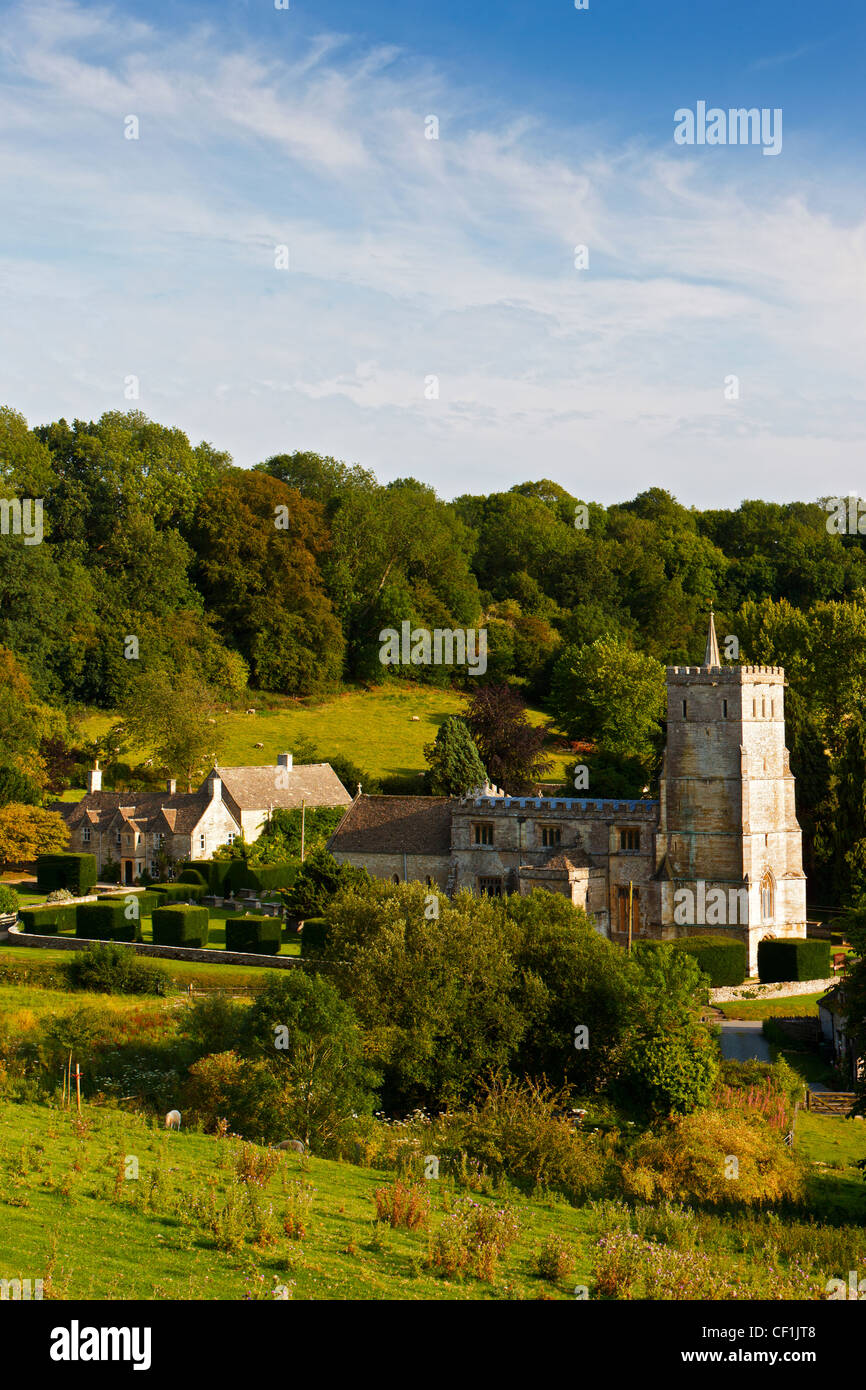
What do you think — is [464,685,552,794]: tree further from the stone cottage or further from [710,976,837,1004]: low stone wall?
[710,976,837,1004]: low stone wall

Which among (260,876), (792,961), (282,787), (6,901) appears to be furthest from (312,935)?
(282,787)

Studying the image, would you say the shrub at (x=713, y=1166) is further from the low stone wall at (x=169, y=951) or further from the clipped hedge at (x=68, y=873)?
the clipped hedge at (x=68, y=873)

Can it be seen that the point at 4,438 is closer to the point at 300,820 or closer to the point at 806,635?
the point at 300,820

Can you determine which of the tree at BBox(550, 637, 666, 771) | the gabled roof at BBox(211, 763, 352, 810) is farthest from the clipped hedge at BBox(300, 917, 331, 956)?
the tree at BBox(550, 637, 666, 771)

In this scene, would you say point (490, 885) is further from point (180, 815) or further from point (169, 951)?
point (180, 815)

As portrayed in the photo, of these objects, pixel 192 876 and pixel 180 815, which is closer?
pixel 192 876

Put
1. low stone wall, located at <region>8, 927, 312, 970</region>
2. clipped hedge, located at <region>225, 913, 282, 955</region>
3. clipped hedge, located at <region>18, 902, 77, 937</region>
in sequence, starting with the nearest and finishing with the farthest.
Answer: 1. low stone wall, located at <region>8, 927, 312, 970</region>
2. clipped hedge, located at <region>225, 913, 282, 955</region>
3. clipped hedge, located at <region>18, 902, 77, 937</region>

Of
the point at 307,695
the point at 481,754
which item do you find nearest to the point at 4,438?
the point at 307,695

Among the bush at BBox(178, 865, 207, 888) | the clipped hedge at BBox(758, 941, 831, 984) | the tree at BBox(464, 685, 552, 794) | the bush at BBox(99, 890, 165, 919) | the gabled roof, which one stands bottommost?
the clipped hedge at BBox(758, 941, 831, 984)
